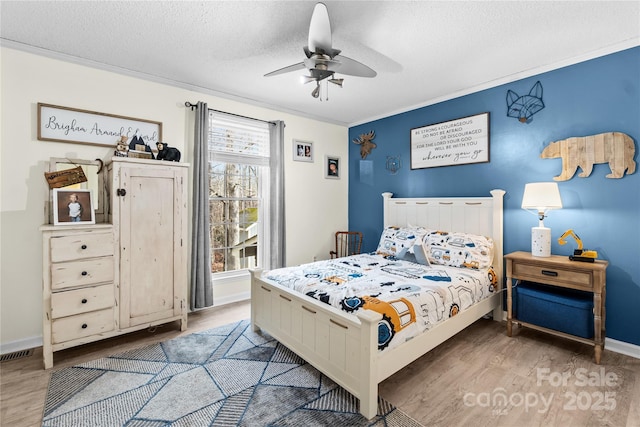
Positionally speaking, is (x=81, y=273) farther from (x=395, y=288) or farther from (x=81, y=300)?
(x=395, y=288)

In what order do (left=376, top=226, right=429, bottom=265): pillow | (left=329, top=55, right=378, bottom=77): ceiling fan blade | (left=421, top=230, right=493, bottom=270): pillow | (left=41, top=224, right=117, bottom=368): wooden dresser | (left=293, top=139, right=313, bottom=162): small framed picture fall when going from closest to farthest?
(left=329, top=55, right=378, bottom=77): ceiling fan blade
(left=41, top=224, right=117, bottom=368): wooden dresser
(left=421, top=230, right=493, bottom=270): pillow
(left=376, top=226, right=429, bottom=265): pillow
(left=293, top=139, right=313, bottom=162): small framed picture

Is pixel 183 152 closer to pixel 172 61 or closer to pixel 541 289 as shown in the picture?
pixel 172 61

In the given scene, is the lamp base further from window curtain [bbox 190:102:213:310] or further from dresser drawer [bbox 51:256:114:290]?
dresser drawer [bbox 51:256:114:290]

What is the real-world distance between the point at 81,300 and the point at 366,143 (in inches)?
155

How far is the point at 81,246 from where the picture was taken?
2.43 m

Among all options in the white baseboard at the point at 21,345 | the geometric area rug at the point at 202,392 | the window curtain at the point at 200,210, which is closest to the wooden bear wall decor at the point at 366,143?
the window curtain at the point at 200,210

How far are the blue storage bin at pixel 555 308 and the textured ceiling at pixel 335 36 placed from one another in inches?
83.0

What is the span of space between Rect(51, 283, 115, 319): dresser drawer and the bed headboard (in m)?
3.30

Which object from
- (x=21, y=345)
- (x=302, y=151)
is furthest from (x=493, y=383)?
(x=21, y=345)

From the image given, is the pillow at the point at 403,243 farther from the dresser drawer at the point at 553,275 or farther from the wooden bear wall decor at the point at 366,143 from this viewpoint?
the wooden bear wall decor at the point at 366,143

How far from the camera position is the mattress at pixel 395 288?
6.49ft

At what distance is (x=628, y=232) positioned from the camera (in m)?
2.49

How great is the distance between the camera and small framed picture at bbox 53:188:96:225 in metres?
2.45

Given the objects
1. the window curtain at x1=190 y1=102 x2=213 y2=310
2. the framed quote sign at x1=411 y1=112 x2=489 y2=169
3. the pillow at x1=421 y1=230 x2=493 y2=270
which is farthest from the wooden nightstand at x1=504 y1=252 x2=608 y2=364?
the window curtain at x1=190 y1=102 x2=213 y2=310
